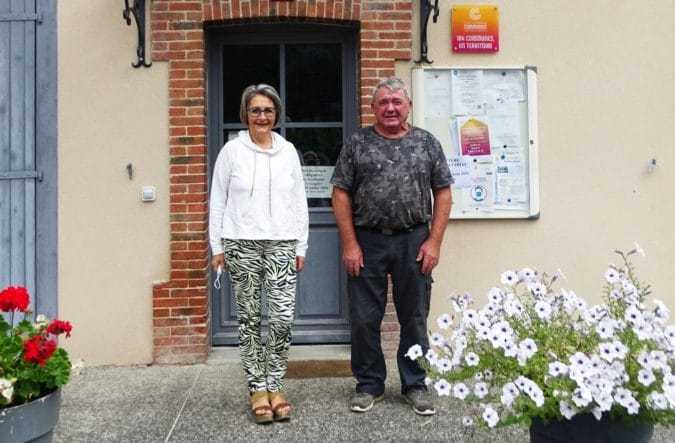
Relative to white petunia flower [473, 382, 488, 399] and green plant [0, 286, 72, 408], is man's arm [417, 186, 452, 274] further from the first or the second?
green plant [0, 286, 72, 408]

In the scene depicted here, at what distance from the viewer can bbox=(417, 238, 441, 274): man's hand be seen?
3.66 metres

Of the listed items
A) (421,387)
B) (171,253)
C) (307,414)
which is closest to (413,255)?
(421,387)

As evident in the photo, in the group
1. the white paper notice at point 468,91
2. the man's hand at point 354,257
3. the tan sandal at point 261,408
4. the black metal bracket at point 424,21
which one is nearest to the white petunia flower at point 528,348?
the man's hand at point 354,257

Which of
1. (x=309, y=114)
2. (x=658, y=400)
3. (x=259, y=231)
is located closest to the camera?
A: (x=658, y=400)

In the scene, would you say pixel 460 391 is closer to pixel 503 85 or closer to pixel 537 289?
pixel 537 289

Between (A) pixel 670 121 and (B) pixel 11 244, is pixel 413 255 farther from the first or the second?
(B) pixel 11 244

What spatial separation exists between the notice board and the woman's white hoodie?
150 centimetres

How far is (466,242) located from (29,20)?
3673mm

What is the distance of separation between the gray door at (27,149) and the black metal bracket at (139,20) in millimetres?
623

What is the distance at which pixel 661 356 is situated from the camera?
2174 mm

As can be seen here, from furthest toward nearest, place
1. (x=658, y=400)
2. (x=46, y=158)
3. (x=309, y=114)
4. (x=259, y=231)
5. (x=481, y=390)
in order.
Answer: (x=309, y=114) → (x=46, y=158) → (x=259, y=231) → (x=481, y=390) → (x=658, y=400)

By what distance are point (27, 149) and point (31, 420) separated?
276 centimetres

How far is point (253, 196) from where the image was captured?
139 inches

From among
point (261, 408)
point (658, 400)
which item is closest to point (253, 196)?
point (261, 408)
